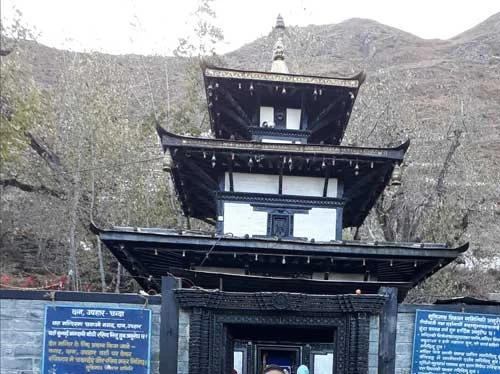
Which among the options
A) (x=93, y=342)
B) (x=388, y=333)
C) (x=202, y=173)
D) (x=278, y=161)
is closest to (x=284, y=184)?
(x=278, y=161)

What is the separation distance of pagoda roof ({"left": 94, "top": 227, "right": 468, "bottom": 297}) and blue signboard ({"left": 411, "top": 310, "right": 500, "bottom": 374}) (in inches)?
33.0

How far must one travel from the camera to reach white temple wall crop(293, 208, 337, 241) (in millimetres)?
11438

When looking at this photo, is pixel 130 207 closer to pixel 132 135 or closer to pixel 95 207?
pixel 95 207

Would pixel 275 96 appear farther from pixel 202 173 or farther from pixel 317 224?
pixel 317 224

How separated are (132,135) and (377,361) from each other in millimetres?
18387

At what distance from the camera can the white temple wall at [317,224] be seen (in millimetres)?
11438

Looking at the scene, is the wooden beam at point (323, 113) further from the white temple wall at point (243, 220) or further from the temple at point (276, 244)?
the white temple wall at point (243, 220)

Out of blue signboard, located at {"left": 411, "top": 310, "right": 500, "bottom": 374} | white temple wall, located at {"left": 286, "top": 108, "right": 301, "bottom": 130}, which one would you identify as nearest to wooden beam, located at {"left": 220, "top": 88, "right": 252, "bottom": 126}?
white temple wall, located at {"left": 286, "top": 108, "right": 301, "bottom": 130}

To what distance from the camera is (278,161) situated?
11125 millimetres

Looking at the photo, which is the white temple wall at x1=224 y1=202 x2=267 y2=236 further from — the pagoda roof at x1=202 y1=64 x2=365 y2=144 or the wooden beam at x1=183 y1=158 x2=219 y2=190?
the pagoda roof at x1=202 y1=64 x2=365 y2=144

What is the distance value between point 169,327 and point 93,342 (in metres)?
1.16

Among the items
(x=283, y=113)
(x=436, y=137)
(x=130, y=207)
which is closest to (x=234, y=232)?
(x=283, y=113)

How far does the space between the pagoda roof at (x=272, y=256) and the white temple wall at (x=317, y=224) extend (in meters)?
0.90

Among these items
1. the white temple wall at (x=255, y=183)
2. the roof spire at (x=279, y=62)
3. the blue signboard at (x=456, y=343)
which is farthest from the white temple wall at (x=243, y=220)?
the roof spire at (x=279, y=62)
